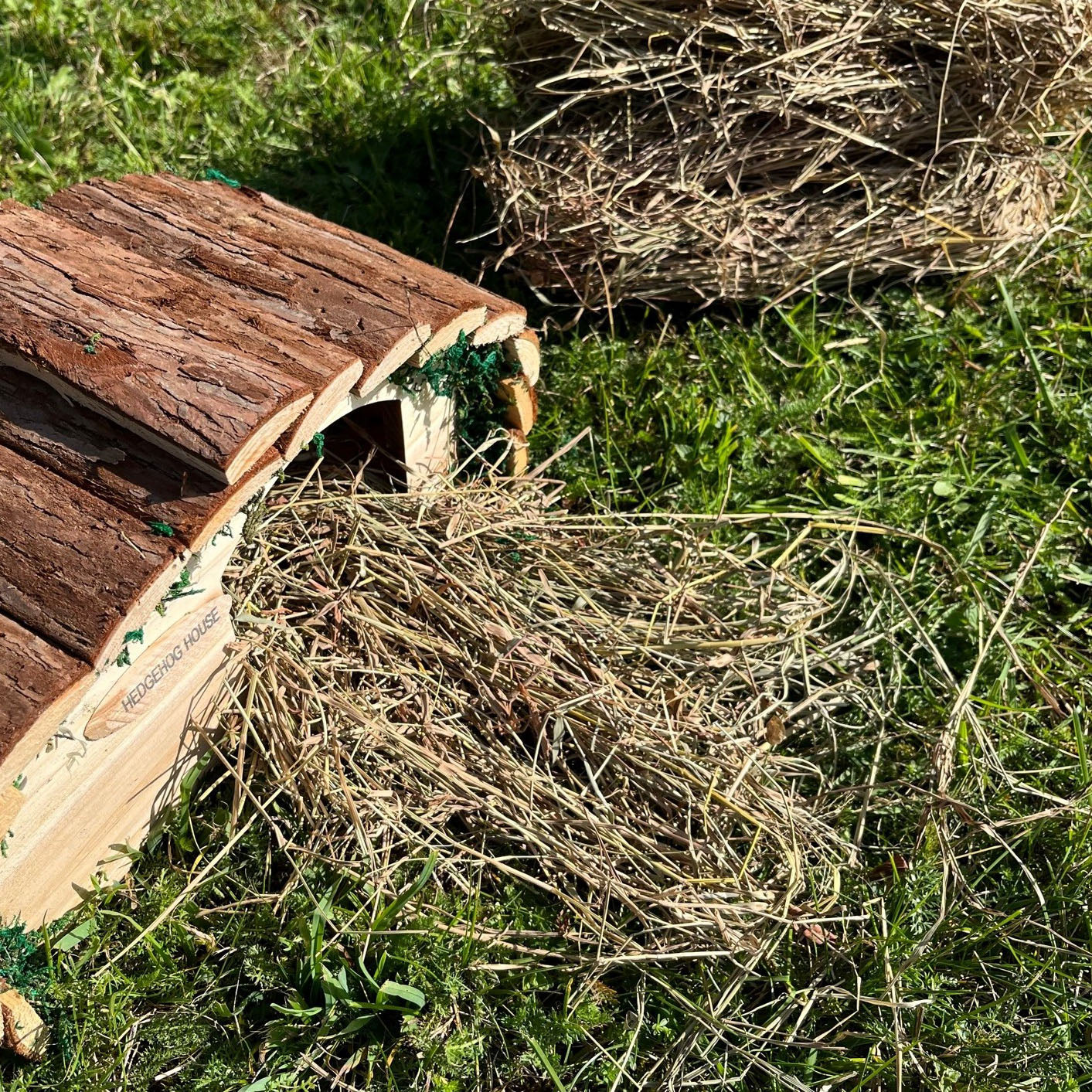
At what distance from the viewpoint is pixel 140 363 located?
209 centimetres

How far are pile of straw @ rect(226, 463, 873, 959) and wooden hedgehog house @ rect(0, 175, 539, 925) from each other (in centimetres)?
27

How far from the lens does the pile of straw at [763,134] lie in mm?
3090

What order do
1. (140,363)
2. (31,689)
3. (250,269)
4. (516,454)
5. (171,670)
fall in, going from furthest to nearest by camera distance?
(516,454), (250,269), (171,670), (140,363), (31,689)

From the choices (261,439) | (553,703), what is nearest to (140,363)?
(261,439)

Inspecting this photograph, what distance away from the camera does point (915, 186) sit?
10.9 feet

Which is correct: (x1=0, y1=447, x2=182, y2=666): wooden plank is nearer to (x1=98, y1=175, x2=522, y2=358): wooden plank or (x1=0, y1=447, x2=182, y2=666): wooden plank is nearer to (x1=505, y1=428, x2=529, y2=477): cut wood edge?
(x1=98, y1=175, x2=522, y2=358): wooden plank

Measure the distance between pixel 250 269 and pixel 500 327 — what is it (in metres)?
0.58

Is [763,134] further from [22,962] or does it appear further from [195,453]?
[22,962]

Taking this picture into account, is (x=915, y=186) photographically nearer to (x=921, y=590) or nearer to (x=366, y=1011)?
(x=921, y=590)

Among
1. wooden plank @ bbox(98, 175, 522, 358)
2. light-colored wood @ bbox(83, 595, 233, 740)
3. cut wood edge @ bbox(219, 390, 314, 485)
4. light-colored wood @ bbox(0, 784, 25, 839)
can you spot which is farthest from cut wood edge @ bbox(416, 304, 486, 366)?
light-colored wood @ bbox(0, 784, 25, 839)

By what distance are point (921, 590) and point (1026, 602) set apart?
0.27 m

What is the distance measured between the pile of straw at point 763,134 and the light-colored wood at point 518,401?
0.52 m

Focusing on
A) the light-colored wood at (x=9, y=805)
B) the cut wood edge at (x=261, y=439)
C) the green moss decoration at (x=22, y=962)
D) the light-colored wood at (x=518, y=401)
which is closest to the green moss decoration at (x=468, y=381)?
the light-colored wood at (x=518, y=401)

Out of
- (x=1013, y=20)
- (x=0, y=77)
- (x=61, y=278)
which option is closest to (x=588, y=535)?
(x=61, y=278)
